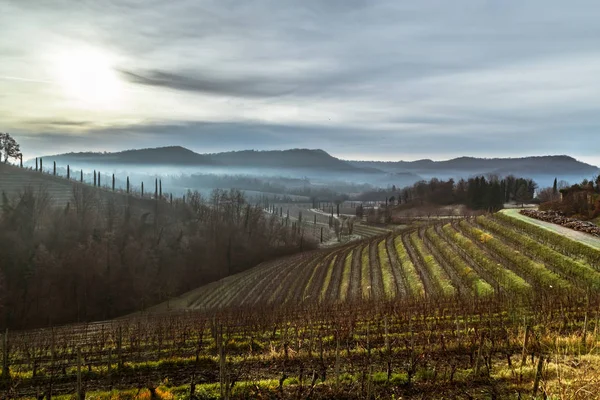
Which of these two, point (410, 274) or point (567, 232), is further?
point (410, 274)

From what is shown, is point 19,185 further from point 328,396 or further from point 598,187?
point 598,187

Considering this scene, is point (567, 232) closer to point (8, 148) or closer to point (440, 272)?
point (440, 272)

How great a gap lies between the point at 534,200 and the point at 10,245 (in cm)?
15226

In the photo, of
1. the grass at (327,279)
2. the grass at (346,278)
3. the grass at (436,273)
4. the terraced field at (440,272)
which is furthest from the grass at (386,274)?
the grass at (327,279)

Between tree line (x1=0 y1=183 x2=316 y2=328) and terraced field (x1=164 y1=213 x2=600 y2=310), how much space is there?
1149 cm

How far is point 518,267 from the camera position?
3788 centimetres

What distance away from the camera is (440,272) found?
43.0 m

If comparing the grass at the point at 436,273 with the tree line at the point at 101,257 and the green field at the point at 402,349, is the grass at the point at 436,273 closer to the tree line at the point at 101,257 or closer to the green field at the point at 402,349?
the green field at the point at 402,349

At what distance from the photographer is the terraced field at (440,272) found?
33.4 metres

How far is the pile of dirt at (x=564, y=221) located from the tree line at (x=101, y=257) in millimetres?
58885

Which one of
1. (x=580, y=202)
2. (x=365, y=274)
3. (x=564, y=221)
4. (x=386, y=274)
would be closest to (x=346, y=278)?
(x=365, y=274)

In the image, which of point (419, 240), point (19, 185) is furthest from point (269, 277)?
point (19, 185)

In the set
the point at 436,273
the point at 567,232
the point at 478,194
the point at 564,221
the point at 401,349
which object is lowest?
the point at 436,273

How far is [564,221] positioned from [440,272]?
54.7 feet
